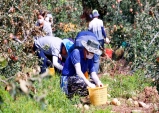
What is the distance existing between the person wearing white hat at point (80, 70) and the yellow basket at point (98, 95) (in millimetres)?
131

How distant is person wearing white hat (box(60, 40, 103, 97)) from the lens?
5535 mm

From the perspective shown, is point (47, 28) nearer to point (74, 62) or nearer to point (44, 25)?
point (44, 25)

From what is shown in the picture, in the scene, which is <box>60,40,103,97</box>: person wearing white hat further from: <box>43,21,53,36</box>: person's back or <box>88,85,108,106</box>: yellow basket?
<box>43,21,53,36</box>: person's back

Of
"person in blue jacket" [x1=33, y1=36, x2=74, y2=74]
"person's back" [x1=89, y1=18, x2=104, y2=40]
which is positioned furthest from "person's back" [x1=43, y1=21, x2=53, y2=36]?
"person's back" [x1=89, y1=18, x2=104, y2=40]

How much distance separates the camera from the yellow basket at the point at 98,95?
5297 millimetres

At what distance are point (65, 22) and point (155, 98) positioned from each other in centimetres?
448

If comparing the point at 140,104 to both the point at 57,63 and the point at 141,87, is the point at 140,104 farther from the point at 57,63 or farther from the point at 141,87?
the point at 57,63

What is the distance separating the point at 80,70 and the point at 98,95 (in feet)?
1.51

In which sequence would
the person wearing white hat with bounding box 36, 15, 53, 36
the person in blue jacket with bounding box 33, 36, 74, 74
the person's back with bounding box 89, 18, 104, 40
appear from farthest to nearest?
the person's back with bounding box 89, 18, 104, 40
the person wearing white hat with bounding box 36, 15, 53, 36
the person in blue jacket with bounding box 33, 36, 74, 74

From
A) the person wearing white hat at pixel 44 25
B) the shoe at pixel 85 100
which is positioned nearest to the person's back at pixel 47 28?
the person wearing white hat at pixel 44 25

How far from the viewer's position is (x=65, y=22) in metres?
9.74

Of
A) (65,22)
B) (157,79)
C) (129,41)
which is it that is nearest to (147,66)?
(157,79)

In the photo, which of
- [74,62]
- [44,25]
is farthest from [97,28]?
[74,62]

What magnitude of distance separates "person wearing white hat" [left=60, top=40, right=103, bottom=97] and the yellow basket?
0.13m
